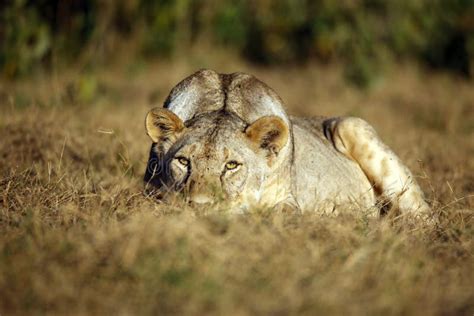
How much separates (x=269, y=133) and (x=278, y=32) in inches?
436

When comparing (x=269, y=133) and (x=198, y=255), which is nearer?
(x=198, y=255)

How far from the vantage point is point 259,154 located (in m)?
5.47

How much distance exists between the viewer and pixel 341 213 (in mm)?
5484

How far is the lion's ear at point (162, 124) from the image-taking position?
5352 millimetres

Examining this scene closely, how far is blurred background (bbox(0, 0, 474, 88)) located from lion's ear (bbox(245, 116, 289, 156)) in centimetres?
663

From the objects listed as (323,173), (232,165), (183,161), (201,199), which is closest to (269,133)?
(232,165)

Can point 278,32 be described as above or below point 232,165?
below

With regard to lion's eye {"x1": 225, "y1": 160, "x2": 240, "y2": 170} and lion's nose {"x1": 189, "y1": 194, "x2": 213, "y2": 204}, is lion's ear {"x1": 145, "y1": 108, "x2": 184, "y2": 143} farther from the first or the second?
lion's nose {"x1": 189, "y1": 194, "x2": 213, "y2": 204}

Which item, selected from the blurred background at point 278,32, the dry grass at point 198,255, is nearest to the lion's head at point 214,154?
the dry grass at point 198,255

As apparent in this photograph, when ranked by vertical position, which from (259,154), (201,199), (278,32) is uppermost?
(259,154)

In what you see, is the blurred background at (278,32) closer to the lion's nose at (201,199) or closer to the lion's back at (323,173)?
the lion's back at (323,173)

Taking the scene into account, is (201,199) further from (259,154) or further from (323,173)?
(323,173)

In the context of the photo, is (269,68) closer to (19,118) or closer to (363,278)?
(19,118)

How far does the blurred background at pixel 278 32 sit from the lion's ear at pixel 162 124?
6.28 meters
